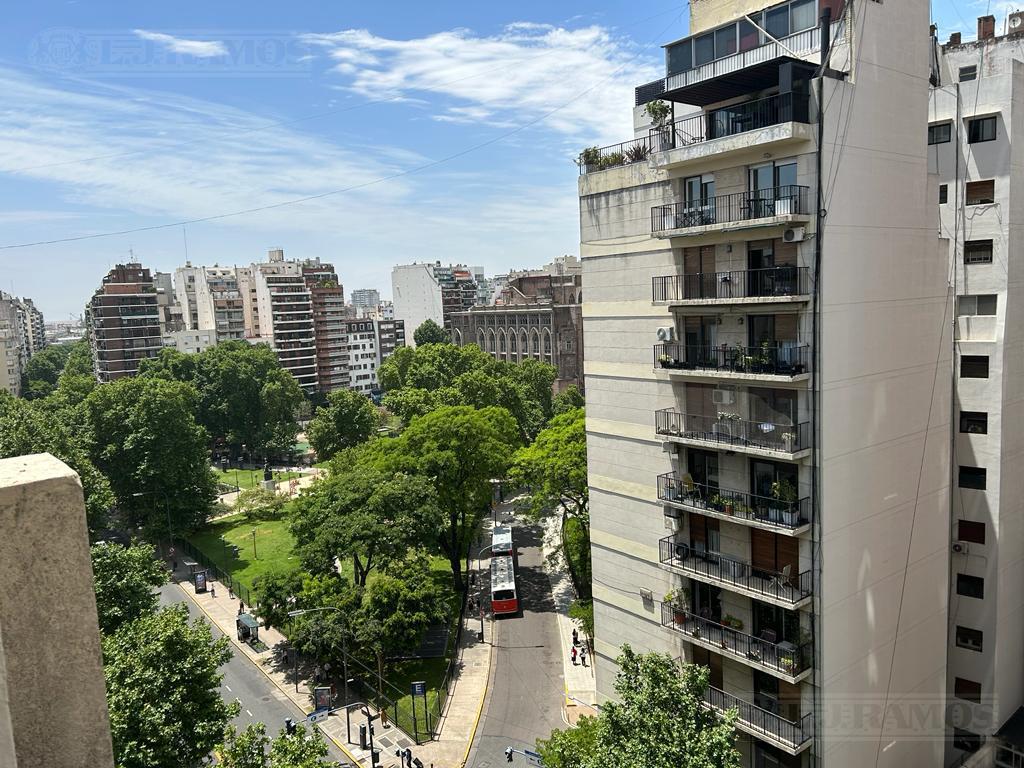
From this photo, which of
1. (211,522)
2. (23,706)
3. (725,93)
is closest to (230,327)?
(211,522)

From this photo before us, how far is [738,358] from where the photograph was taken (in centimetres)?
1964

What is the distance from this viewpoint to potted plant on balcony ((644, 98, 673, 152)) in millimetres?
21359

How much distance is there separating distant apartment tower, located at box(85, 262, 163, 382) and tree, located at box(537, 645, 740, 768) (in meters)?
97.6

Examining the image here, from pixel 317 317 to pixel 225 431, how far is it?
3164 centimetres

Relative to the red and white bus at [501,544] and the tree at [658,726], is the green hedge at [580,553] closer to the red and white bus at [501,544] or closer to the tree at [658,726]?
the red and white bus at [501,544]

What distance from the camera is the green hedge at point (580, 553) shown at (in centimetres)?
3772

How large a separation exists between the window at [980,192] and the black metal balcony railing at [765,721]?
18.0 metres

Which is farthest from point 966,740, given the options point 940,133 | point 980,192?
point 940,133

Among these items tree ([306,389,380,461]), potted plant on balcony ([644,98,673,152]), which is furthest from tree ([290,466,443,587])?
tree ([306,389,380,461])

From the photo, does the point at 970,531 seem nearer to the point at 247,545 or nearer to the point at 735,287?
the point at 735,287

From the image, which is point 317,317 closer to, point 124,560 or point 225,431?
point 225,431

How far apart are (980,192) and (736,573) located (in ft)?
52.2

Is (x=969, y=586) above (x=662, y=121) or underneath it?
underneath

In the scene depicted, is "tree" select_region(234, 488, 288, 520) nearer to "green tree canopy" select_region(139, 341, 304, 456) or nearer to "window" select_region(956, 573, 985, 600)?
"green tree canopy" select_region(139, 341, 304, 456)
